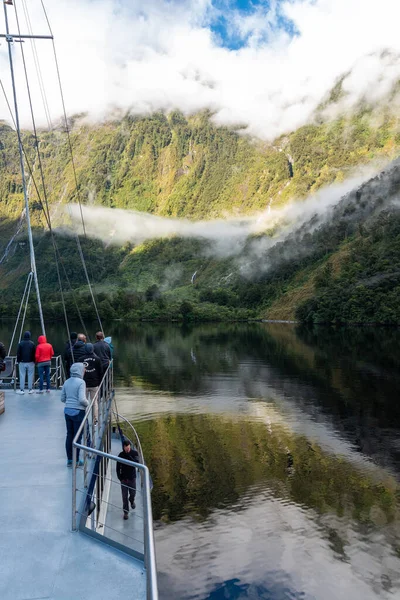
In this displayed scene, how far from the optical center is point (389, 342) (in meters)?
89.9

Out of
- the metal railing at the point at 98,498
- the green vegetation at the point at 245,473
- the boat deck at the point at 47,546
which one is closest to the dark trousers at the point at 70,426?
the metal railing at the point at 98,498

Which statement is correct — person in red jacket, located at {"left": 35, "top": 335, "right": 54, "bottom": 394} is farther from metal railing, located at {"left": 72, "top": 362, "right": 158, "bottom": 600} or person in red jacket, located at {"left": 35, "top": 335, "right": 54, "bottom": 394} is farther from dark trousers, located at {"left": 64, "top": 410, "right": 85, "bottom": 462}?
dark trousers, located at {"left": 64, "top": 410, "right": 85, "bottom": 462}

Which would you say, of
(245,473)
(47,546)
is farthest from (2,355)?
(47,546)

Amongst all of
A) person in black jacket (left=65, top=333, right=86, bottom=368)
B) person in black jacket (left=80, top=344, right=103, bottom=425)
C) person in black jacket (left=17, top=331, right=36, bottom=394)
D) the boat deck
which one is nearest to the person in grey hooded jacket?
the boat deck

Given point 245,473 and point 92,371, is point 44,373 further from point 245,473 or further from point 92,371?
point 245,473

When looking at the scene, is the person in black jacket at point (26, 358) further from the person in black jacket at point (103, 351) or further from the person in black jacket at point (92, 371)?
the person in black jacket at point (92, 371)

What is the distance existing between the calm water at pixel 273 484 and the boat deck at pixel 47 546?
18.3 feet

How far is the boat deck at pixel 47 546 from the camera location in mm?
6695

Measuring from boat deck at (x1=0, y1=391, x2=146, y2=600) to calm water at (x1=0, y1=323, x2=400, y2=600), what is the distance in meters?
5.56

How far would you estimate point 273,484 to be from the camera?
21203 mm

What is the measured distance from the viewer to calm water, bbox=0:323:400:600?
47.3 feet

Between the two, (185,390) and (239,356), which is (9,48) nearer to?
(185,390)

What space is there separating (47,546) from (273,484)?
1496 centimetres

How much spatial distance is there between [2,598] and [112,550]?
168cm
